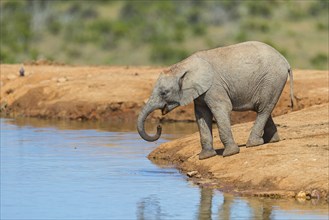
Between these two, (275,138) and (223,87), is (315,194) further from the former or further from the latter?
(275,138)

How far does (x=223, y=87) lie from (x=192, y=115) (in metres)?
9.61

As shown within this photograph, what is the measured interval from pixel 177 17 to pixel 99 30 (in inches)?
192

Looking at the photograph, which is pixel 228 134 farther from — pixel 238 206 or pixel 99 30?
pixel 99 30

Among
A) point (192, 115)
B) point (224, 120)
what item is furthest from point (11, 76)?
point (224, 120)

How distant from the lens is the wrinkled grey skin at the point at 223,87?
16125 millimetres

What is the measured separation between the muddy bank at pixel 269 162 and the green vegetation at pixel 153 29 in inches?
1021

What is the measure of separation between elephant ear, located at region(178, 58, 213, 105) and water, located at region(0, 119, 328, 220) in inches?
45.7

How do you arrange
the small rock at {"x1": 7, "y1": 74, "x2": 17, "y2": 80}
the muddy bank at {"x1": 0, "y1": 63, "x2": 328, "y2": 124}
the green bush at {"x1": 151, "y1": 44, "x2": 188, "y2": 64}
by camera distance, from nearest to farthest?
the muddy bank at {"x1": 0, "y1": 63, "x2": 328, "y2": 124} → the small rock at {"x1": 7, "y1": 74, "x2": 17, "y2": 80} → the green bush at {"x1": 151, "y1": 44, "x2": 188, "y2": 64}

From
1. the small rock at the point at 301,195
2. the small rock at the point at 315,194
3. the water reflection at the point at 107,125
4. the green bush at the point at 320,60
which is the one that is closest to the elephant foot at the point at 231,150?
the small rock at the point at 301,195

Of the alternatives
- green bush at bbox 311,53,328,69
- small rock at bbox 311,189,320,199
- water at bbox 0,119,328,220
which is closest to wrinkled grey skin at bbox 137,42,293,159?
water at bbox 0,119,328,220

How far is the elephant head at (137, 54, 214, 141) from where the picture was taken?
16094 millimetres

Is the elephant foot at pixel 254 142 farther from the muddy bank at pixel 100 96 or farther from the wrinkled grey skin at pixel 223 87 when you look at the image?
the muddy bank at pixel 100 96

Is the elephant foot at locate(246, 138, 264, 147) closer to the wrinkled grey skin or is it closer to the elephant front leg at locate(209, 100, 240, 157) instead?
the wrinkled grey skin

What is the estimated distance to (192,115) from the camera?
2578 cm
